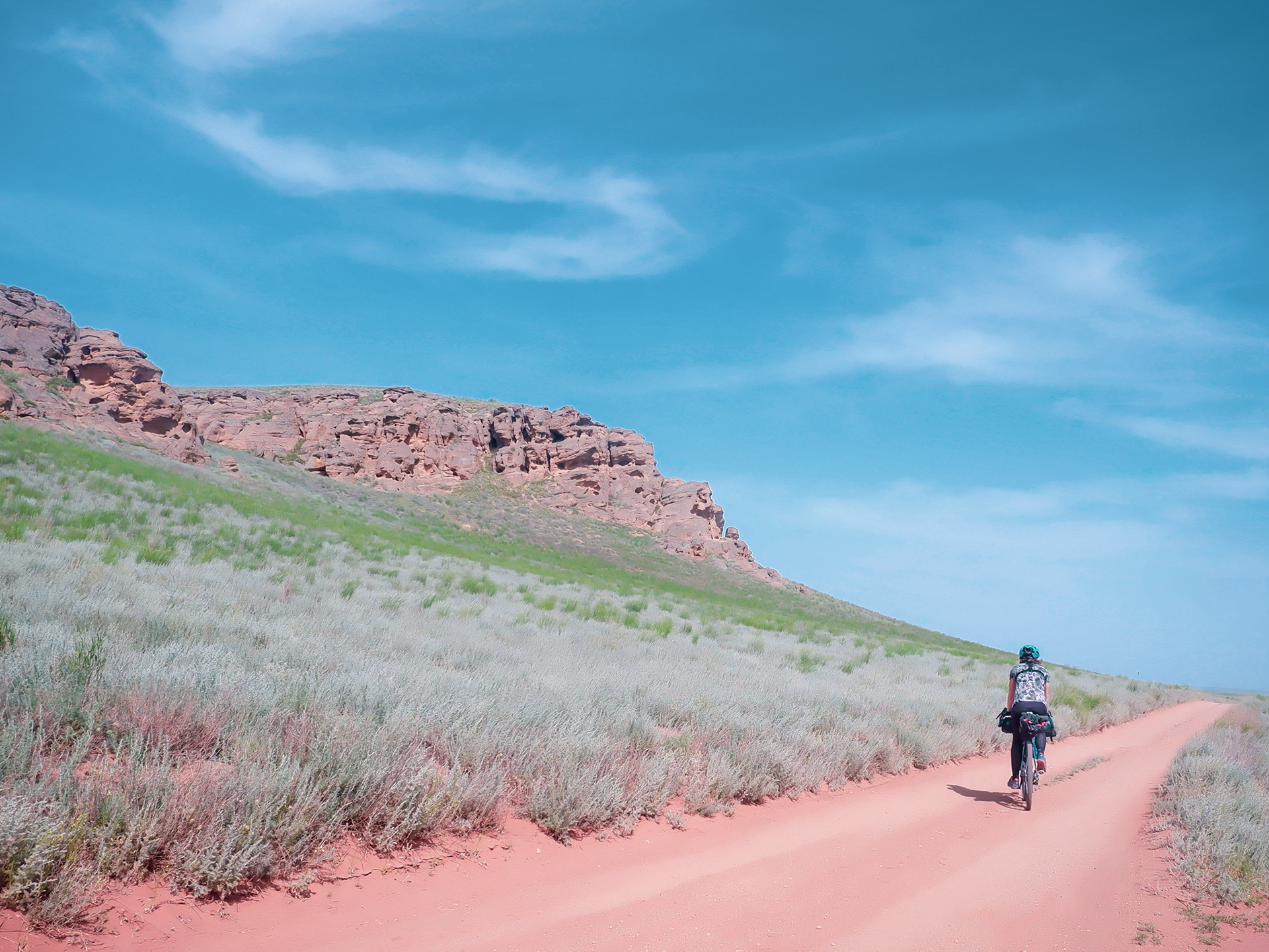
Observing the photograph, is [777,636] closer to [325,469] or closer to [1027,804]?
[1027,804]

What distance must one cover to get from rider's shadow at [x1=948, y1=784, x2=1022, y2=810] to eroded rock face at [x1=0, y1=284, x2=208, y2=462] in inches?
1586

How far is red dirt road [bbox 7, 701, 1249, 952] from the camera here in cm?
373

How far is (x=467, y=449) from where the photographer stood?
70.9 m

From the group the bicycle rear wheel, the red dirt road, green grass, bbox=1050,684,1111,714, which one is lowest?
the red dirt road

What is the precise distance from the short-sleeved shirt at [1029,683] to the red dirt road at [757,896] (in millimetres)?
1512

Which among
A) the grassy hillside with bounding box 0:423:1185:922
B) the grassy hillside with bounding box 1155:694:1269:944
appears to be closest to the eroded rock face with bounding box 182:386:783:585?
the grassy hillside with bounding box 0:423:1185:922

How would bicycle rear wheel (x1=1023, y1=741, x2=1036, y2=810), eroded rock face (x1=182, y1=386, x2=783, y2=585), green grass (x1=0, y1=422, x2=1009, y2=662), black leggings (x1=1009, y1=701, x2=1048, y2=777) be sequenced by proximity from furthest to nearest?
eroded rock face (x1=182, y1=386, x2=783, y2=585), green grass (x1=0, y1=422, x2=1009, y2=662), black leggings (x1=1009, y1=701, x2=1048, y2=777), bicycle rear wheel (x1=1023, y1=741, x2=1036, y2=810)

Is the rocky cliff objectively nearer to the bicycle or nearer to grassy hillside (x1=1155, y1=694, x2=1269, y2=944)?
the bicycle

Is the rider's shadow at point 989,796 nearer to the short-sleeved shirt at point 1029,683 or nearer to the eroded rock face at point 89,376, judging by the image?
the short-sleeved shirt at point 1029,683

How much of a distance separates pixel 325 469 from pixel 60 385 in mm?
21124

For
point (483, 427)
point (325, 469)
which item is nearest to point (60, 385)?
point (325, 469)

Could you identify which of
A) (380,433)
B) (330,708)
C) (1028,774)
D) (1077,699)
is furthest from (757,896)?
(380,433)

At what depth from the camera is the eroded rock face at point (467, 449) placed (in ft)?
211

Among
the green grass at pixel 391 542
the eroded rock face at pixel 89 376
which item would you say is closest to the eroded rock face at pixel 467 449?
the green grass at pixel 391 542
